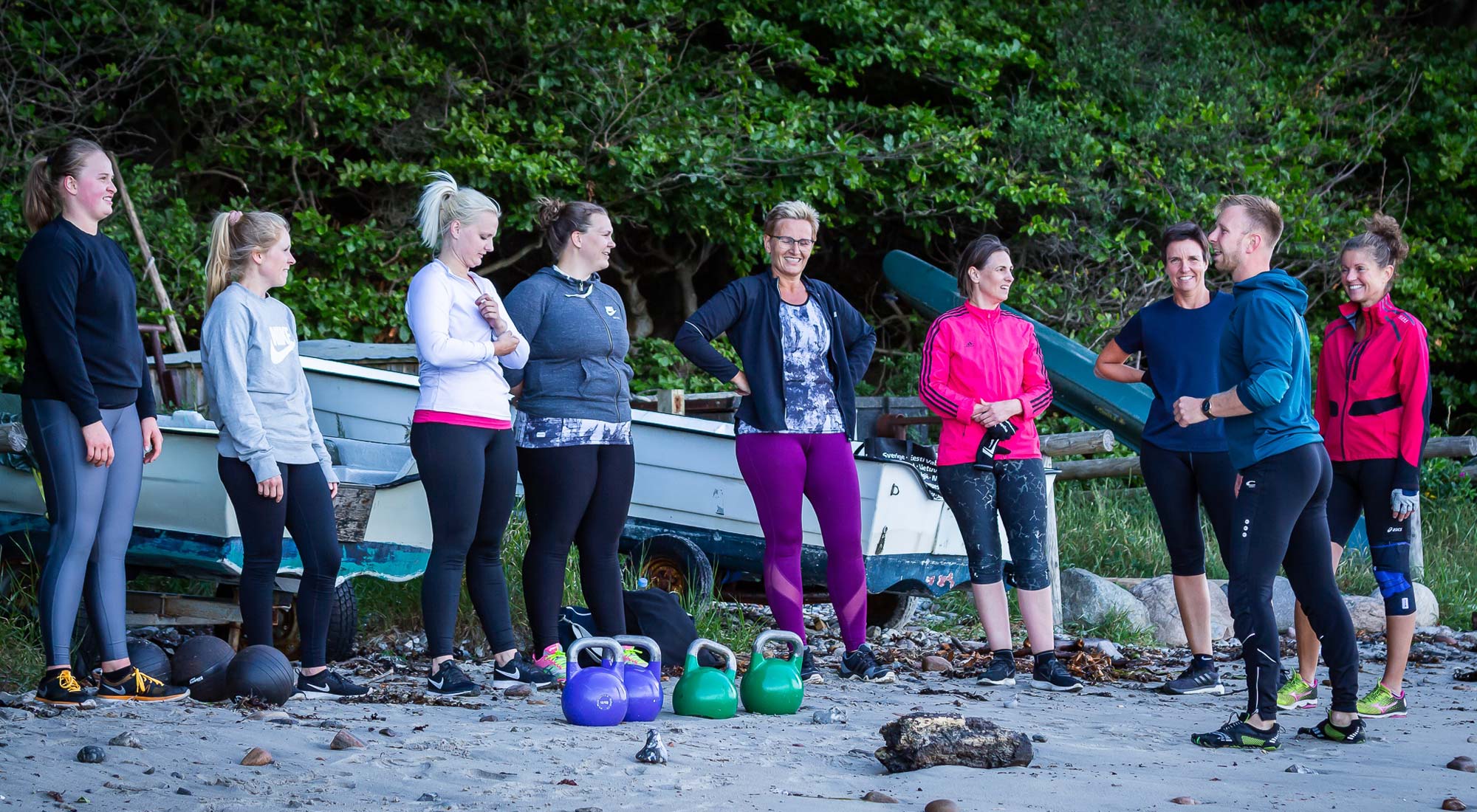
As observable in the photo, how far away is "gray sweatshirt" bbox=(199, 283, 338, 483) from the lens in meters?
4.28

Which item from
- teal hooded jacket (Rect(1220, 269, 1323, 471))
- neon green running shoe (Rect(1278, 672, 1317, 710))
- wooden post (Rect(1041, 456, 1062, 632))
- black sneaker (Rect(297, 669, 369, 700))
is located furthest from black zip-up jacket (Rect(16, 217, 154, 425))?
wooden post (Rect(1041, 456, 1062, 632))

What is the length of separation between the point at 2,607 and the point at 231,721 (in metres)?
2.14

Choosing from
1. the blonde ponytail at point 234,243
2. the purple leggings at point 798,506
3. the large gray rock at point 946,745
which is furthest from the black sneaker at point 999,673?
the blonde ponytail at point 234,243

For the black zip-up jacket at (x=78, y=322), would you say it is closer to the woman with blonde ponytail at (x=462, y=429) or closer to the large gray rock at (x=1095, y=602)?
the woman with blonde ponytail at (x=462, y=429)

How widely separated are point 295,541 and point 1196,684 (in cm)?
314

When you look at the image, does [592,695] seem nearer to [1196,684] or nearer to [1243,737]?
[1243,737]

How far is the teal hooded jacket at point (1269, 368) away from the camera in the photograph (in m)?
3.83

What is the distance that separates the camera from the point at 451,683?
445cm

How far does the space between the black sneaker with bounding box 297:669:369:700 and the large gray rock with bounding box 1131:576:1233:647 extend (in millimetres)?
4067

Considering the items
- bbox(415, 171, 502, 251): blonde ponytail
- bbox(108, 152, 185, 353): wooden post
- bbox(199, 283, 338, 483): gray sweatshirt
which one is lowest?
bbox(199, 283, 338, 483): gray sweatshirt

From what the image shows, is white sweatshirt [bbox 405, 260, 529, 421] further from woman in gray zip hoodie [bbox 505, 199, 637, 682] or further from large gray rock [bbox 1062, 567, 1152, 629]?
large gray rock [bbox 1062, 567, 1152, 629]

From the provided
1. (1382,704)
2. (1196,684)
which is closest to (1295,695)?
(1382,704)

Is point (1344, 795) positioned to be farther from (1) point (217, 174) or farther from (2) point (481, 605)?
(1) point (217, 174)

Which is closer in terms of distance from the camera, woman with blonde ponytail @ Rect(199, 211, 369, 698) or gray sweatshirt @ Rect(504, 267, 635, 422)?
woman with blonde ponytail @ Rect(199, 211, 369, 698)
